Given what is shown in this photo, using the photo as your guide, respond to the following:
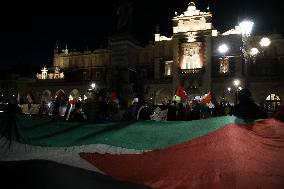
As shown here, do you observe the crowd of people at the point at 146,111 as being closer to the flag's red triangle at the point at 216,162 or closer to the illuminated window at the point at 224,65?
the flag's red triangle at the point at 216,162

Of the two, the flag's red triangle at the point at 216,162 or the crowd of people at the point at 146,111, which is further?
the crowd of people at the point at 146,111

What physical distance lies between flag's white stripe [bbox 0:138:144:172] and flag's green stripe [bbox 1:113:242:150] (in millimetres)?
101

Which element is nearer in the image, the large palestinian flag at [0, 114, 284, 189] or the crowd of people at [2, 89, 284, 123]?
the large palestinian flag at [0, 114, 284, 189]

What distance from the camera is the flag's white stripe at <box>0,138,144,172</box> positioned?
6.11m

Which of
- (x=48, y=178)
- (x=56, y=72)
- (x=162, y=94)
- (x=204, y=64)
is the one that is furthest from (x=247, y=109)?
(x=56, y=72)

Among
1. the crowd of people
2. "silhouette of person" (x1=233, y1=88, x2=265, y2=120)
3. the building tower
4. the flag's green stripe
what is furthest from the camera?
the building tower

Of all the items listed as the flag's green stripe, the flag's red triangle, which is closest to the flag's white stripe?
the flag's green stripe

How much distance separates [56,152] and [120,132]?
1351 mm

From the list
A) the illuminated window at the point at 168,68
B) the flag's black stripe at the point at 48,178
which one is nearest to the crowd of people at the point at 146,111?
the flag's black stripe at the point at 48,178

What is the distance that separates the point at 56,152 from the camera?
6.74 meters

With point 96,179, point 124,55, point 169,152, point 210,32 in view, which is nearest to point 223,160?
point 169,152

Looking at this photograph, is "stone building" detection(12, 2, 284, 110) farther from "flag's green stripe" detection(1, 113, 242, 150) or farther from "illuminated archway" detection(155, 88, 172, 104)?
"flag's green stripe" detection(1, 113, 242, 150)

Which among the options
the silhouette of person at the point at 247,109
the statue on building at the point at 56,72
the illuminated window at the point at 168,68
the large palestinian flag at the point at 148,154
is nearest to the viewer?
the large palestinian flag at the point at 148,154

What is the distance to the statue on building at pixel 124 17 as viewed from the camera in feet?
75.0
